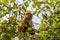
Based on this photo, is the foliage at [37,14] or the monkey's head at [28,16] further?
the monkey's head at [28,16]

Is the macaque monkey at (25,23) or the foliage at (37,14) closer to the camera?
the foliage at (37,14)

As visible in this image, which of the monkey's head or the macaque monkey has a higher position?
the monkey's head

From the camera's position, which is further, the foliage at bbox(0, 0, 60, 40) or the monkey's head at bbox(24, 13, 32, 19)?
the monkey's head at bbox(24, 13, 32, 19)

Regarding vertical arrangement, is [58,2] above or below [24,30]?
above

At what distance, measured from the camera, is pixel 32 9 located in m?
1.68

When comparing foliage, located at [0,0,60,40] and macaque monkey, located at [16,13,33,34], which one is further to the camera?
macaque monkey, located at [16,13,33,34]

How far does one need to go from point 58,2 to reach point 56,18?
0.35ft

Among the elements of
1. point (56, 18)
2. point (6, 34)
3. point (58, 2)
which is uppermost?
point (58, 2)

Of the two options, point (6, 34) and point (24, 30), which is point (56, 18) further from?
point (6, 34)

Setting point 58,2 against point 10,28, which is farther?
point 10,28

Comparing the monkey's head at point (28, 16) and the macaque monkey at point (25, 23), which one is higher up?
the monkey's head at point (28, 16)

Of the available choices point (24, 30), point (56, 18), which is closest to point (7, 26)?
point (24, 30)

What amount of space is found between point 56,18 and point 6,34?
1.24 feet

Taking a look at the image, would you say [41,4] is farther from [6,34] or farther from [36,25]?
[6,34]
